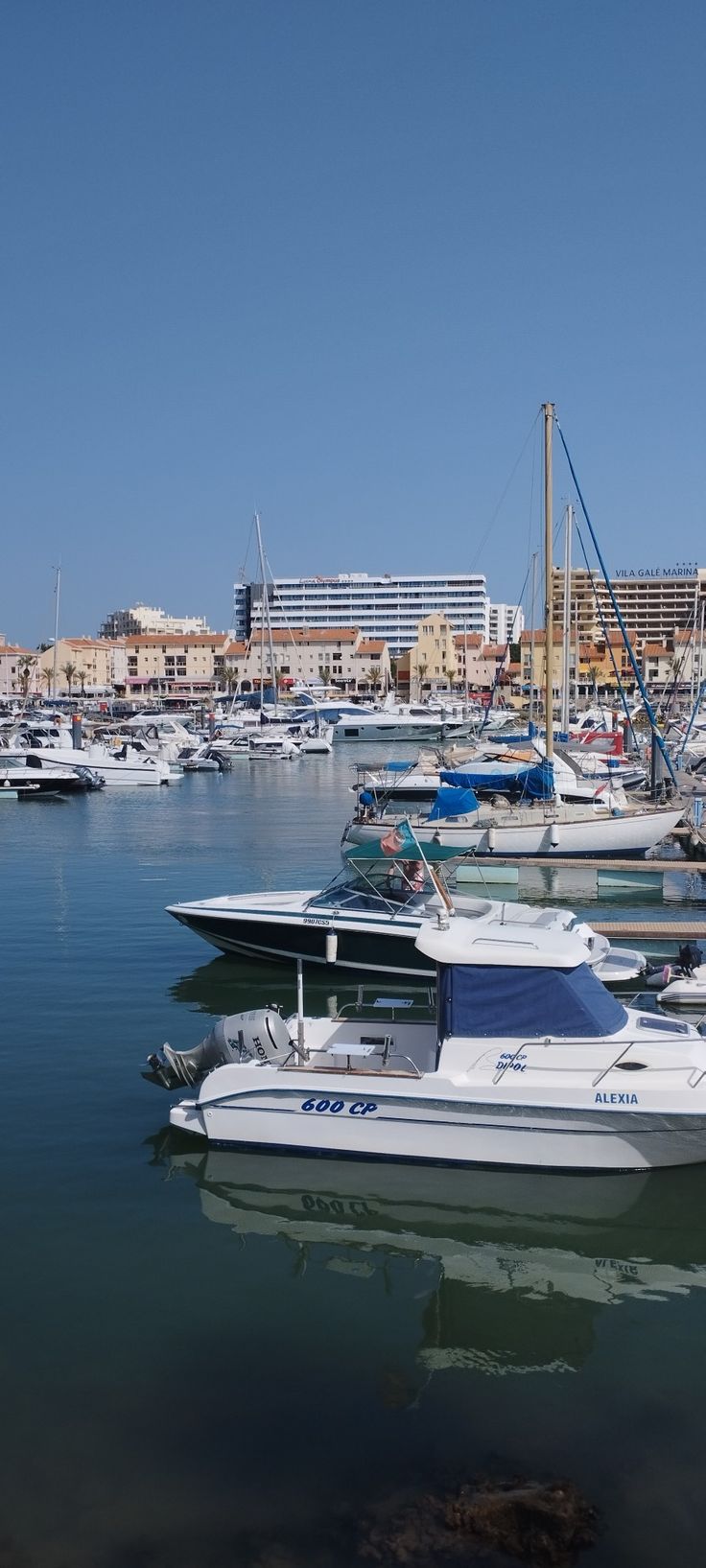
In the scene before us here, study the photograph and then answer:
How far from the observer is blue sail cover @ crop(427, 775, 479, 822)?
31312mm

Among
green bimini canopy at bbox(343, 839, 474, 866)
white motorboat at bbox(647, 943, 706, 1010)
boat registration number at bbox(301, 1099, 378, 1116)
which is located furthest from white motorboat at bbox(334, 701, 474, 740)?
boat registration number at bbox(301, 1099, 378, 1116)

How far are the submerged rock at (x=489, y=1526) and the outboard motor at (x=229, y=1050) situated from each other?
5729mm

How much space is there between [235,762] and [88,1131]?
6806 cm

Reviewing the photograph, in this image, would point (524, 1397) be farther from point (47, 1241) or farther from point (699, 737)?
point (699, 737)

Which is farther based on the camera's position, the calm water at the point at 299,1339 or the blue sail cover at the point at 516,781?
the blue sail cover at the point at 516,781

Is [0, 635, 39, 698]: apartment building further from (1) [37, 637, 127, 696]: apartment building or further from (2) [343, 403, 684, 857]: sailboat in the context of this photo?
(2) [343, 403, 684, 857]: sailboat

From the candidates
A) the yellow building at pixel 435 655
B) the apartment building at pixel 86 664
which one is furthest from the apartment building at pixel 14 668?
the yellow building at pixel 435 655

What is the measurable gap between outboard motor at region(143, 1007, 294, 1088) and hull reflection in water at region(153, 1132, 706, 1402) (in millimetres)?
1031

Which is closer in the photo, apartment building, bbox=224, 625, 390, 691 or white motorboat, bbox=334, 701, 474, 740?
white motorboat, bbox=334, 701, 474, 740

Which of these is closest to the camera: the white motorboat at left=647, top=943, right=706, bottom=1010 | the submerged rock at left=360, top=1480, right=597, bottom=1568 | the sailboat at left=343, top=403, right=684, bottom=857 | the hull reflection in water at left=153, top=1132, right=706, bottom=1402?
the submerged rock at left=360, top=1480, right=597, bottom=1568

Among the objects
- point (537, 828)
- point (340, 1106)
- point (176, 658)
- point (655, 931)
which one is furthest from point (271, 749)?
point (176, 658)

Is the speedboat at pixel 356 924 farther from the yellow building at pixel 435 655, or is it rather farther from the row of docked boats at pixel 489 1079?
the yellow building at pixel 435 655

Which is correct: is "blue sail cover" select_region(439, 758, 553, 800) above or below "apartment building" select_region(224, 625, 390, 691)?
below

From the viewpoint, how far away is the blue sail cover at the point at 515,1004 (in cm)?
1208
